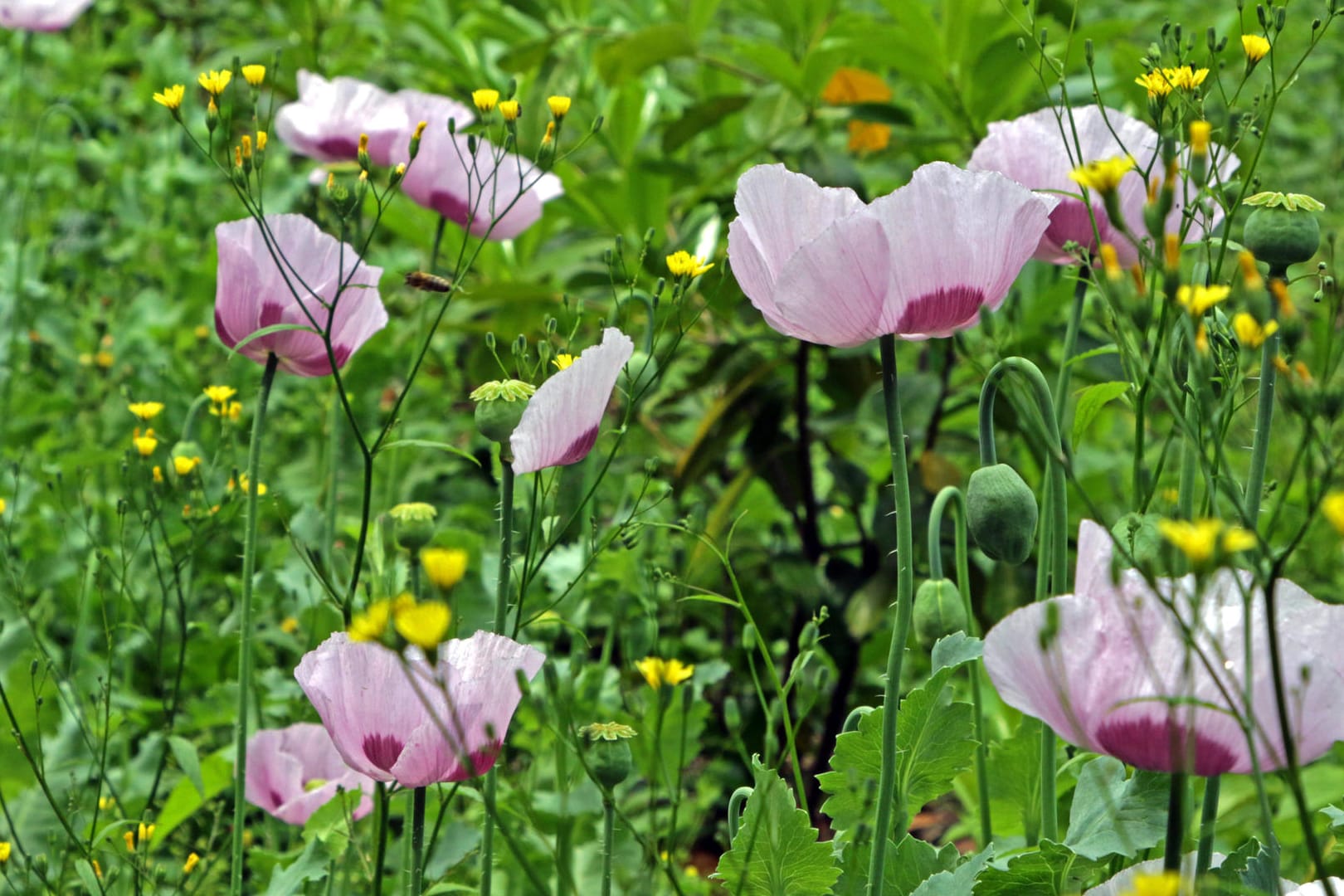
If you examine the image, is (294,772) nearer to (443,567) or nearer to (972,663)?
(972,663)

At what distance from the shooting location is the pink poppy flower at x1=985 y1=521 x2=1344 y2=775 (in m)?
0.52

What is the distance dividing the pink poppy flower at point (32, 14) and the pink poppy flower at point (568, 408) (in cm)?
150

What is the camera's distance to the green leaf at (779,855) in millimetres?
687

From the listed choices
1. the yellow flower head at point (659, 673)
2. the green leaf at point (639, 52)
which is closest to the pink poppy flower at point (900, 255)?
the yellow flower head at point (659, 673)

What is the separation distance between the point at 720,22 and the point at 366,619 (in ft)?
10.6

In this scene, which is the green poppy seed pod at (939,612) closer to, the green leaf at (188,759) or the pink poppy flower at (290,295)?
the pink poppy flower at (290,295)

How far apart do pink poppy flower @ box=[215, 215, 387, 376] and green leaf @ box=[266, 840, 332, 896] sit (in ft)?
0.95

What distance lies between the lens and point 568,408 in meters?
0.70

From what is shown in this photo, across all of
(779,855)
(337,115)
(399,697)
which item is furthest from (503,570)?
(337,115)

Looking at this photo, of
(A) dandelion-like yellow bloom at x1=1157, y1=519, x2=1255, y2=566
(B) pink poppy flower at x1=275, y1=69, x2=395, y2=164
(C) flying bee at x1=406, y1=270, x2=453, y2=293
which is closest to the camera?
(A) dandelion-like yellow bloom at x1=1157, y1=519, x2=1255, y2=566

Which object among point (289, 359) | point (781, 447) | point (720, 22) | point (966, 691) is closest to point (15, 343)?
point (781, 447)

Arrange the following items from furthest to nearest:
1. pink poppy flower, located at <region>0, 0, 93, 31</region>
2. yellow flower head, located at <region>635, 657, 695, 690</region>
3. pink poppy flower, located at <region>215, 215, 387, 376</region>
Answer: pink poppy flower, located at <region>0, 0, 93, 31</region>, pink poppy flower, located at <region>215, 215, 387, 376</region>, yellow flower head, located at <region>635, 657, 695, 690</region>

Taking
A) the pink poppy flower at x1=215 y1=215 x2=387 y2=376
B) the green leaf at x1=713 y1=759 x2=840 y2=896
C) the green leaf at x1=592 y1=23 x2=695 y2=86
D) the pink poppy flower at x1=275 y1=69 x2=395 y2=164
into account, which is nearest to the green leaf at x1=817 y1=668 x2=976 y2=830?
the green leaf at x1=713 y1=759 x2=840 y2=896

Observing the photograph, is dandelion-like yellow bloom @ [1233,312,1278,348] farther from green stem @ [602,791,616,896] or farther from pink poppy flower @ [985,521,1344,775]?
green stem @ [602,791,616,896]
